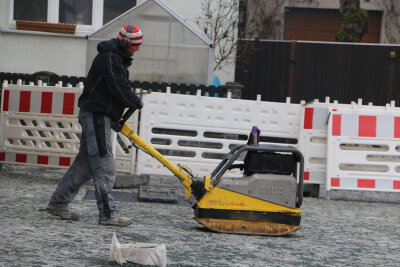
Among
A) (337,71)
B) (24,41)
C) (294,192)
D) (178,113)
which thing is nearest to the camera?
(294,192)

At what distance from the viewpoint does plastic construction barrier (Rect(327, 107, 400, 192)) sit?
12.9m

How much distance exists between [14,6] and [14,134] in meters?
9.11

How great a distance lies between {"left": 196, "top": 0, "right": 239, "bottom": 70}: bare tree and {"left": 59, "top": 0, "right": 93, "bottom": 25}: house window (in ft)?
8.35

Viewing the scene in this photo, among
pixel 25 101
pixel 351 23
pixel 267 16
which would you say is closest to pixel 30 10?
pixel 351 23

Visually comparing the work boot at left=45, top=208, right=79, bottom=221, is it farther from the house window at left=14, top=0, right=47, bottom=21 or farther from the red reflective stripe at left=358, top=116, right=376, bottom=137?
the house window at left=14, top=0, right=47, bottom=21

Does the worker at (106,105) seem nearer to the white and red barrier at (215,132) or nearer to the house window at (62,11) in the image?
the white and red barrier at (215,132)

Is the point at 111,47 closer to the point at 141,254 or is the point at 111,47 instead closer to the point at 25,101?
the point at 141,254

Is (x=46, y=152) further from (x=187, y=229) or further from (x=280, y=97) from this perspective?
(x=280, y=97)

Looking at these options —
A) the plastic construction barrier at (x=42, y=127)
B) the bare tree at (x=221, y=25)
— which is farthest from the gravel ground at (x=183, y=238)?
the bare tree at (x=221, y=25)

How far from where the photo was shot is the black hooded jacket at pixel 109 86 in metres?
8.63

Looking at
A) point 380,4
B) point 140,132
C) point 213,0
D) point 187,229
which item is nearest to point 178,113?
point 140,132

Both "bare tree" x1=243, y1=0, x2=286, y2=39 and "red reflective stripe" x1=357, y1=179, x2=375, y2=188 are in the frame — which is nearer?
"red reflective stripe" x1=357, y1=179, x2=375, y2=188

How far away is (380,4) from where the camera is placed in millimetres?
34625

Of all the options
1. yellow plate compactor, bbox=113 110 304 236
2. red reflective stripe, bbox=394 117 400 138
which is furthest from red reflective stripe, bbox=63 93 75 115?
yellow plate compactor, bbox=113 110 304 236
